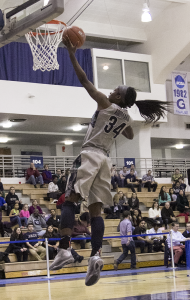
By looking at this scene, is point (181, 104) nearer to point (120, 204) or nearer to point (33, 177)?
point (120, 204)

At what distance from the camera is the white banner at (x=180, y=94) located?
20.6 metres

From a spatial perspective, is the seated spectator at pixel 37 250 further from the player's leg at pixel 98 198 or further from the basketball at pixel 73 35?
the basketball at pixel 73 35

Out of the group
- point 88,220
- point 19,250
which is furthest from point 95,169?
point 88,220

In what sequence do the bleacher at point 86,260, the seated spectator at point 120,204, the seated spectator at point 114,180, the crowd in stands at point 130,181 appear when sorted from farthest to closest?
the crowd in stands at point 130,181 < the seated spectator at point 114,180 < the seated spectator at point 120,204 < the bleacher at point 86,260

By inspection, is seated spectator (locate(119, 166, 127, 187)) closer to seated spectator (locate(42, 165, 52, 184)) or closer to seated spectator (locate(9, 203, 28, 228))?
seated spectator (locate(42, 165, 52, 184))

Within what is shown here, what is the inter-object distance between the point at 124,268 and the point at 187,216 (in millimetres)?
5270

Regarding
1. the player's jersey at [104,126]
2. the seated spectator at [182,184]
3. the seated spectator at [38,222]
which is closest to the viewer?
the player's jersey at [104,126]

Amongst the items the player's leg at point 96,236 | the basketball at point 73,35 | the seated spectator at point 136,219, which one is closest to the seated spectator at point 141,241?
the seated spectator at point 136,219

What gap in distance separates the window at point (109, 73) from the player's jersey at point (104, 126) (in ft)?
48.1

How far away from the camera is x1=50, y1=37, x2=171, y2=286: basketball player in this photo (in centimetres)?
435

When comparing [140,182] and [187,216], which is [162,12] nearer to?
[140,182]

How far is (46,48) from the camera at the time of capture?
13.0m

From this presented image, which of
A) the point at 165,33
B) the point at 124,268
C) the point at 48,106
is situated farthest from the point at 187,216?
the point at 165,33

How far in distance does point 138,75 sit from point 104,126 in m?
16.0
